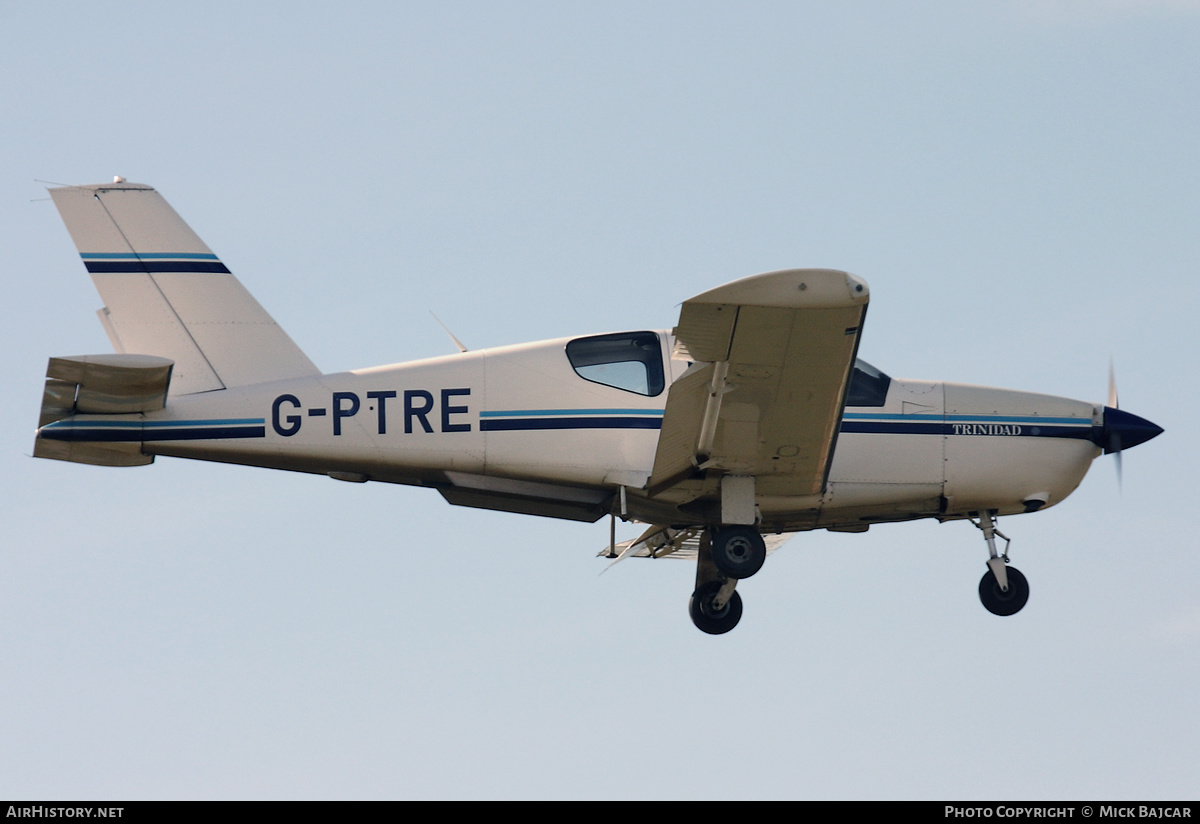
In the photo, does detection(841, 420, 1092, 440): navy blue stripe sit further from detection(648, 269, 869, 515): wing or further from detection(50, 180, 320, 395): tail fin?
detection(50, 180, 320, 395): tail fin

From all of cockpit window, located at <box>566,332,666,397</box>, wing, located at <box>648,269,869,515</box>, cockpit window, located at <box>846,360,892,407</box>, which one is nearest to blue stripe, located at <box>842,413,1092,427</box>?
cockpit window, located at <box>846,360,892,407</box>

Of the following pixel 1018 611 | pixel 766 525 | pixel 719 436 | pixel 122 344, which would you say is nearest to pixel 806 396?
pixel 719 436

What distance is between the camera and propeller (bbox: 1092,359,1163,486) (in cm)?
1516

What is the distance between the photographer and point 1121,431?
1517 centimetres

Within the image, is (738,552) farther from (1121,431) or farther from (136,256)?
(136,256)

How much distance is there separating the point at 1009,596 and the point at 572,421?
4714mm

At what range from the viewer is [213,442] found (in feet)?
45.1

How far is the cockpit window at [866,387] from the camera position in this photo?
48.0 ft

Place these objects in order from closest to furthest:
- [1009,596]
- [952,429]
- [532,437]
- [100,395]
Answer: [100,395], [532,437], [952,429], [1009,596]

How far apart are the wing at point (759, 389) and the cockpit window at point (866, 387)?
3.22ft

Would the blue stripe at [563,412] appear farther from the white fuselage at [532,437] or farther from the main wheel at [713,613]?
the main wheel at [713,613]

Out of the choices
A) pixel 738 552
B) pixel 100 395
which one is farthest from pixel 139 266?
pixel 738 552

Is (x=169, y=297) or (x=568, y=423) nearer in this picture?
(x=568, y=423)

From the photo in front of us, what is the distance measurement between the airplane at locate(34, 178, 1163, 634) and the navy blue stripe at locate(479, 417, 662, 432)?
0.02 metres
